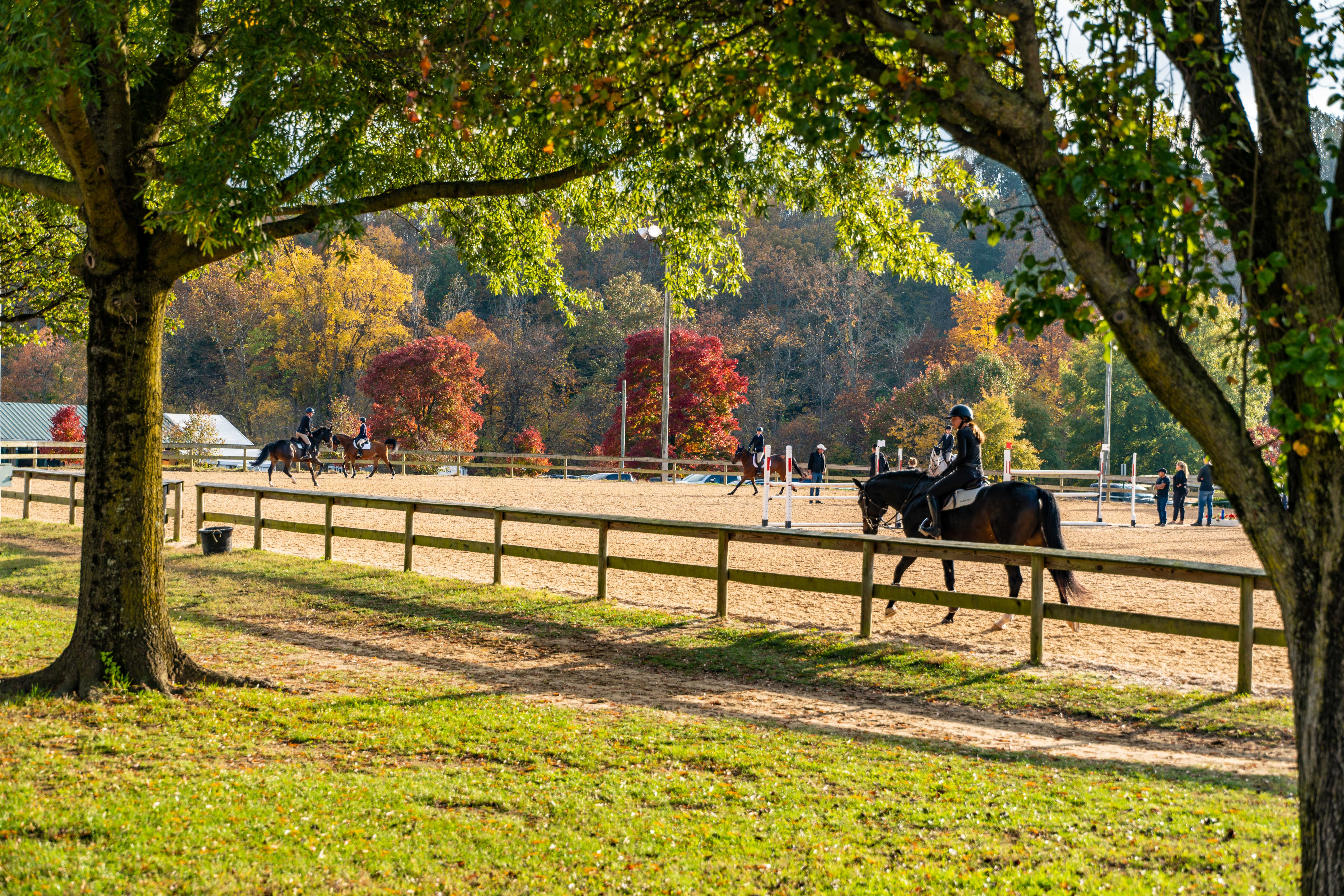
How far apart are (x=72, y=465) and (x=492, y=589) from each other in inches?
1255

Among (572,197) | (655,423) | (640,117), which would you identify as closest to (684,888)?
(640,117)

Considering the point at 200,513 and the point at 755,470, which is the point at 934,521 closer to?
the point at 200,513

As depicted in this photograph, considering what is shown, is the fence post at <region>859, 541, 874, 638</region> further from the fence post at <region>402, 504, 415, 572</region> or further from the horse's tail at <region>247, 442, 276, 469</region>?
the horse's tail at <region>247, 442, 276, 469</region>

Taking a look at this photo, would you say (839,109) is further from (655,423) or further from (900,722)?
(655,423)

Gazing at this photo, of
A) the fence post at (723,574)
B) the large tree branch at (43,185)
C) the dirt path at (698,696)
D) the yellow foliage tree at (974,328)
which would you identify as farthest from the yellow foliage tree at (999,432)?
the large tree branch at (43,185)

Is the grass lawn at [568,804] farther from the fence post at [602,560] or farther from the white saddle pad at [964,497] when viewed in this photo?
the fence post at [602,560]

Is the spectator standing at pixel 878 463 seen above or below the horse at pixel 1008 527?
above

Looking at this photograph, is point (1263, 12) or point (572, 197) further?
point (572, 197)

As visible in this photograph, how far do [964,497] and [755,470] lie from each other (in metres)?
21.0

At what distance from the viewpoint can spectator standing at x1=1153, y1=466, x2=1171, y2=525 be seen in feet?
86.7

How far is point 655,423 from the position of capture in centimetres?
4681

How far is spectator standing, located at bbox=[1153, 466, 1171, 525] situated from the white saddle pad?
17103 millimetres

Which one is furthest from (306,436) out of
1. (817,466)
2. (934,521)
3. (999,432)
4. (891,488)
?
(999,432)

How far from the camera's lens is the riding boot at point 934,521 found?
11.6m
